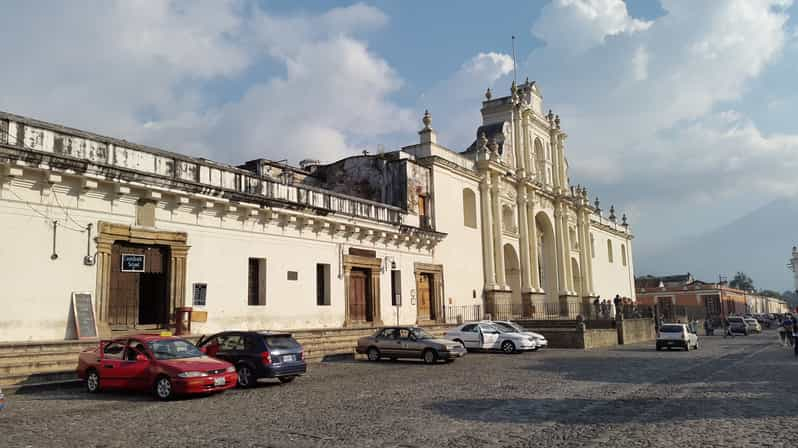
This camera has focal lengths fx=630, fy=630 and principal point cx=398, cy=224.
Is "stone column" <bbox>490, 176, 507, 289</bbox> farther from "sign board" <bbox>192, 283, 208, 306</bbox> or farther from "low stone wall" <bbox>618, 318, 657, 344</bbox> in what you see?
"sign board" <bbox>192, 283, 208, 306</bbox>

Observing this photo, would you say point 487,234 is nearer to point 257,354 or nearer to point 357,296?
point 357,296

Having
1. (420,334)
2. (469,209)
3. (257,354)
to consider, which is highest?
(469,209)

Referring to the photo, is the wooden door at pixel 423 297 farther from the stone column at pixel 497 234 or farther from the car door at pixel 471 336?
the stone column at pixel 497 234

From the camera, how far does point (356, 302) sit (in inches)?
997

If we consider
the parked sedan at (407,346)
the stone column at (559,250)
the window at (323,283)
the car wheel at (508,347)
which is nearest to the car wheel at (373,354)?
the parked sedan at (407,346)

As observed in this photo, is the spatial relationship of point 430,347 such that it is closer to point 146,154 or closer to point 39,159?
point 146,154

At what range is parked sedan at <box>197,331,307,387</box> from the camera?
1430 centimetres

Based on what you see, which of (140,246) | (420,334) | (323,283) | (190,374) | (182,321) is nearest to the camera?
(190,374)

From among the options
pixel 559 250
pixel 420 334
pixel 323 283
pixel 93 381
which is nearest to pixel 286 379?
pixel 93 381

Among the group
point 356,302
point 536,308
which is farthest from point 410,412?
point 536,308

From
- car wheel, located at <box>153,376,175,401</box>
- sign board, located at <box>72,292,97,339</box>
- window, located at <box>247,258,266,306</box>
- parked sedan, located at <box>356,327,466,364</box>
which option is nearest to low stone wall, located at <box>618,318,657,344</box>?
parked sedan, located at <box>356,327,466,364</box>

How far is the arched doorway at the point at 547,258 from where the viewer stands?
140 feet

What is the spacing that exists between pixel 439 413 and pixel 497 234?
2531 centimetres

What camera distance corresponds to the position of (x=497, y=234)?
35.0 meters
